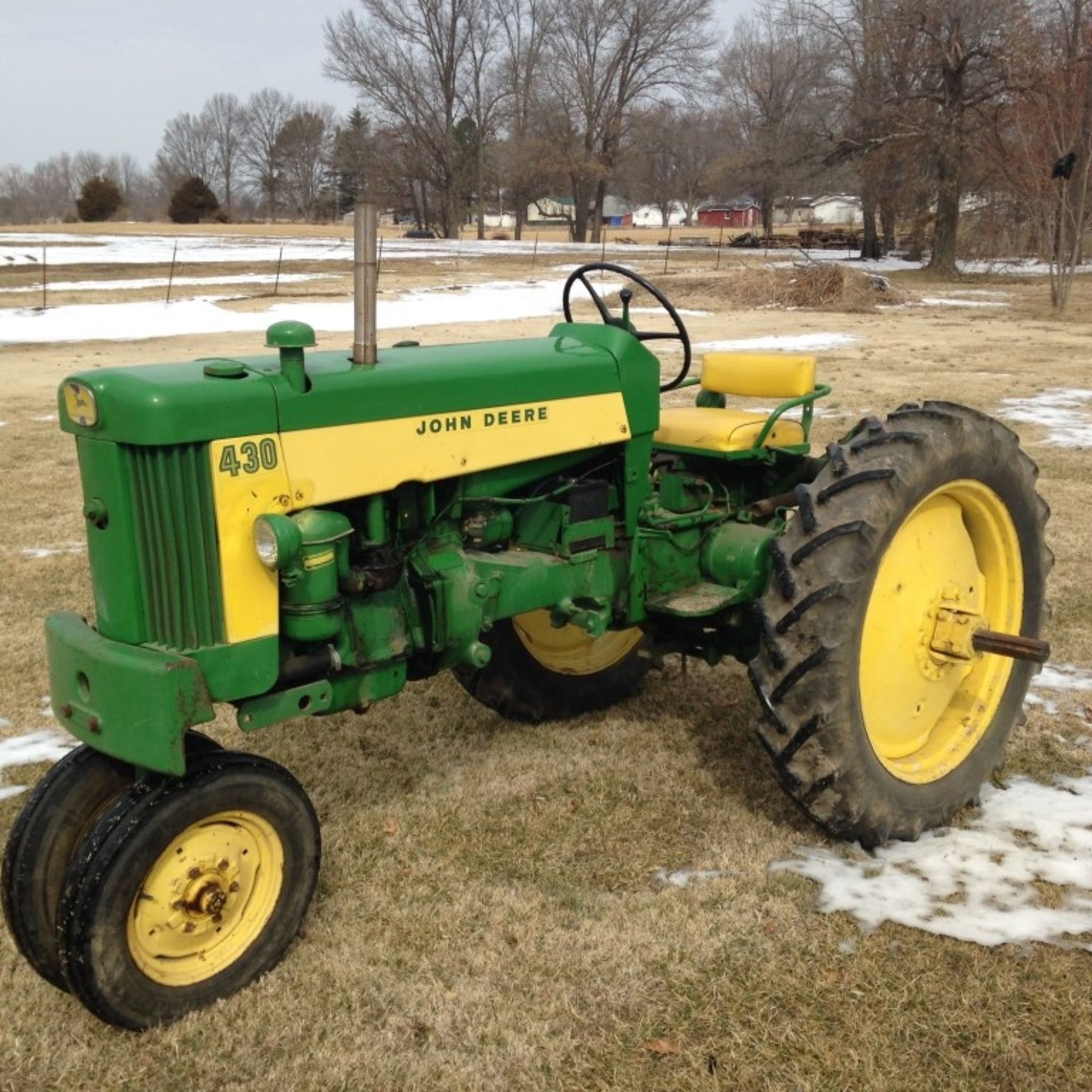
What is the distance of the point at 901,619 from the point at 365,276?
1.82 m

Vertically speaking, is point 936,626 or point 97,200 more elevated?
point 97,200

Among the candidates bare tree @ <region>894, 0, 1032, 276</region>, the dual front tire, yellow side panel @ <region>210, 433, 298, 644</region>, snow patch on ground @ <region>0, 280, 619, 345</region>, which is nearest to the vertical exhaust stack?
yellow side panel @ <region>210, 433, 298, 644</region>

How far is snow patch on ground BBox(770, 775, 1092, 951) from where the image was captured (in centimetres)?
290

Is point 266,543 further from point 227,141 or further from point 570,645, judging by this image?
point 227,141

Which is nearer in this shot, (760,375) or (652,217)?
(760,375)

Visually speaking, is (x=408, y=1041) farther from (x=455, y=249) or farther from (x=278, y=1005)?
(x=455, y=249)

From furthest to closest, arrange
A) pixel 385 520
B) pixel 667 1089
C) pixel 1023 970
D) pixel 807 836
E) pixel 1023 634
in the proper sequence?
pixel 1023 634 → pixel 807 836 → pixel 385 520 → pixel 1023 970 → pixel 667 1089

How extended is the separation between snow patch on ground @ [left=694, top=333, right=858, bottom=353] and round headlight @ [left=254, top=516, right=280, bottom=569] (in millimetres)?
12983

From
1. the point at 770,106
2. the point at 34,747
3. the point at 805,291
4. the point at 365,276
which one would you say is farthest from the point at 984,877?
the point at 770,106

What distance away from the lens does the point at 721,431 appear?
12.1 ft

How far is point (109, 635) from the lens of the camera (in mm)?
2537

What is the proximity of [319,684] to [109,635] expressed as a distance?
0.49 meters

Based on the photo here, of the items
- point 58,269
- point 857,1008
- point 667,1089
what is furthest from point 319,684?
point 58,269

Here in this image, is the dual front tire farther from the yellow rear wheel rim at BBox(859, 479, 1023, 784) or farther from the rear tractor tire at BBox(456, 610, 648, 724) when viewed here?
the yellow rear wheel rim at BBox(859, 479, 1023, 784)
